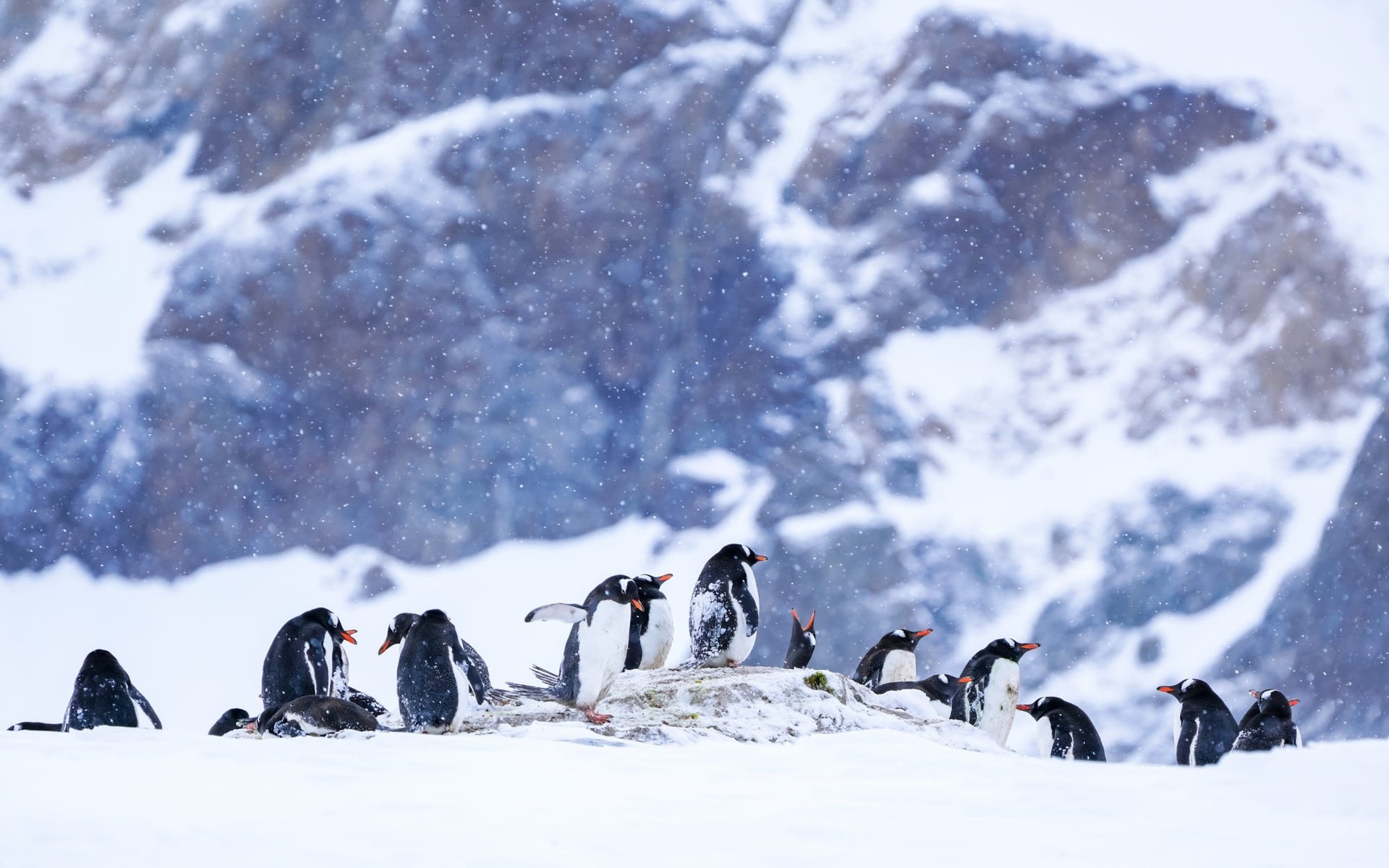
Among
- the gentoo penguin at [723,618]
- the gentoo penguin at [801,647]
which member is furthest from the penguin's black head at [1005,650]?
the gentoo penguin at [723,618]

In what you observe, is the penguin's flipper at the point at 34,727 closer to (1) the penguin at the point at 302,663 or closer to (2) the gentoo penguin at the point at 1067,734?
(1) the penguin at the point at 302,663

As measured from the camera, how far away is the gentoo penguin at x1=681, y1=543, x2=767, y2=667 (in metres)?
6.99

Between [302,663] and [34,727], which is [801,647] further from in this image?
[34,727]

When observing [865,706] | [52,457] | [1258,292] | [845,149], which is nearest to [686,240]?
[845,149]

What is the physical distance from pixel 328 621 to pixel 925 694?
365 centimetres

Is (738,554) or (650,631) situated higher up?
(738,554)

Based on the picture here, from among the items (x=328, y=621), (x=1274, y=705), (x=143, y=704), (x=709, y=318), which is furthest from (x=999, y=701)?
(x=709, y=318)

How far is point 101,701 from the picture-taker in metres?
6.06

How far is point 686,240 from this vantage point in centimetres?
4734

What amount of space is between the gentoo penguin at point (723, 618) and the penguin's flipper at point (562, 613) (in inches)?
27.5

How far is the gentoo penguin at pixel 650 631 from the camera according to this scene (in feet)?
25.1

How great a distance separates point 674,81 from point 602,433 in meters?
14.5

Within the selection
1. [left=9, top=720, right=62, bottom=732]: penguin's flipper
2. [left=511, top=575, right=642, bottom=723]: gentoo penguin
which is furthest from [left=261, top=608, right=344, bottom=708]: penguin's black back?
[left=511, top=575, right=642, bottom=723]: gentoo penguin

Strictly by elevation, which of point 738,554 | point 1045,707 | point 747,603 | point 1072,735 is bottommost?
point 1072,735
